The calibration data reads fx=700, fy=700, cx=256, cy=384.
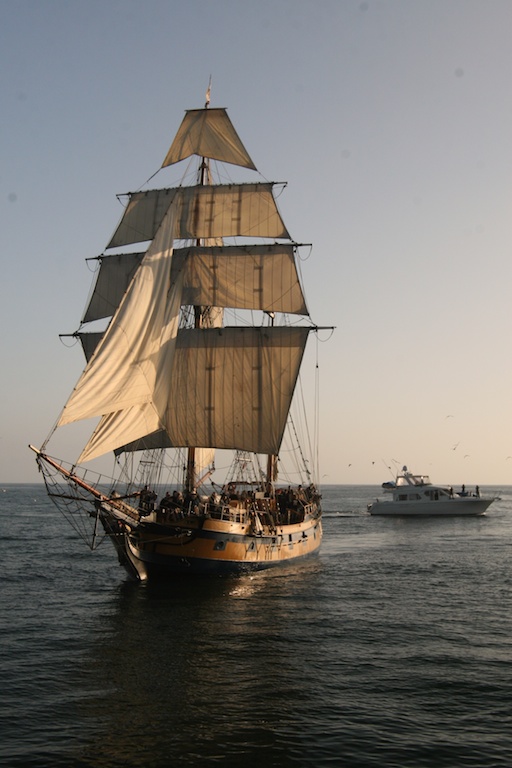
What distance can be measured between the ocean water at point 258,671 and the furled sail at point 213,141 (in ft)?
108

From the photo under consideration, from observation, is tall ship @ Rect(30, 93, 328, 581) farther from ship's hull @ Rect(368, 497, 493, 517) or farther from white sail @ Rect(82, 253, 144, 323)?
ship's hull @ Rect(368, 497, 493, 517)

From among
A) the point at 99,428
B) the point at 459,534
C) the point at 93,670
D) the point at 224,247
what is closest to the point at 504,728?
the point at 93,670

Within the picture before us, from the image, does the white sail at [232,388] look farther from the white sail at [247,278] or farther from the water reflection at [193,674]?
the water reflection at [193,674]

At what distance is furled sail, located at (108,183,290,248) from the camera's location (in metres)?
53.7

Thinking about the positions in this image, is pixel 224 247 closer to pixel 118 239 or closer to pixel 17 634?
pixel 118 239

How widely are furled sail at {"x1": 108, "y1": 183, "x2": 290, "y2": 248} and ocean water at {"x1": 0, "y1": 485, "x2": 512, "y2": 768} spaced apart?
26286 millimetres

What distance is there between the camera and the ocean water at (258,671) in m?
15.9

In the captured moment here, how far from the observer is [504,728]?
17031 mm

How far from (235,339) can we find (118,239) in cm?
1372

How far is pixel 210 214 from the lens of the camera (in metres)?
54.4

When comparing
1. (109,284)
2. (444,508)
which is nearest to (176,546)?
(109,284)

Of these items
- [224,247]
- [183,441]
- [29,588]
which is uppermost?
[224,247]

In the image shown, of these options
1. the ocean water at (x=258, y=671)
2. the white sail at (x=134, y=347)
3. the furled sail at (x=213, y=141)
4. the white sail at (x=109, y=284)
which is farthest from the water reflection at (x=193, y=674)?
the furled sail at (x=213, y=141)

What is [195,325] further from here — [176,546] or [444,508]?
[444,508]
